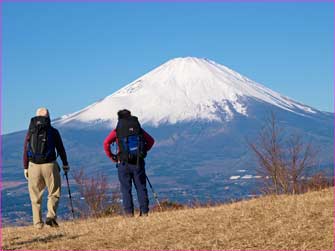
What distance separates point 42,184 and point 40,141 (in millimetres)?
838

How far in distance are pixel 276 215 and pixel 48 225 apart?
4.43 m

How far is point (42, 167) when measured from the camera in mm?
14055

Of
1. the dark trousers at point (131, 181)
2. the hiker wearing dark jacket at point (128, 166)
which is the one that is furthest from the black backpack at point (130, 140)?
the dark trousers at point (131, 181)

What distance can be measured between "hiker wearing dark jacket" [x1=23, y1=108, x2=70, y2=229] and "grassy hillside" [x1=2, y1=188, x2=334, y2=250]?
0.61 m

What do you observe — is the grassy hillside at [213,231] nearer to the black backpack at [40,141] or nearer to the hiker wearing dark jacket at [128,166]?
the hiker wearing dark jacket at [128,166]

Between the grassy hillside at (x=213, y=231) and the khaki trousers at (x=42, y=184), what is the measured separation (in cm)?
53

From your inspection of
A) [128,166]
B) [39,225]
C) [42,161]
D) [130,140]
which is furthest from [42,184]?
[130,140]

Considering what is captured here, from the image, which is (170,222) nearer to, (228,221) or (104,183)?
(228,221)

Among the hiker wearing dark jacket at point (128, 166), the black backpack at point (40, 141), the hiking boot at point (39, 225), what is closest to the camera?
the black backpack at point (40, 141)

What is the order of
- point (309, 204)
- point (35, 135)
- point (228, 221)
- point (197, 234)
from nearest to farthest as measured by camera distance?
point (197, 234), point (228, 221), point (309, 204), point (35, 135)

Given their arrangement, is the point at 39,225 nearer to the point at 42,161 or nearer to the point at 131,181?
the point at 42,161

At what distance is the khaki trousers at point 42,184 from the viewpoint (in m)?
14.1

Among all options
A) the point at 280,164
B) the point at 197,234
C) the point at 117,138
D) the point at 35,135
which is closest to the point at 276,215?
the point at 197,234

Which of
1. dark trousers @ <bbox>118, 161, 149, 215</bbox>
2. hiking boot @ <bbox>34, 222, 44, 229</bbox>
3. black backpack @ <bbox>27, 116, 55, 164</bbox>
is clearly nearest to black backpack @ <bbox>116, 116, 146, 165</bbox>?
dark trousers @ <bbox>118, 161, 149, 215</bbox>
